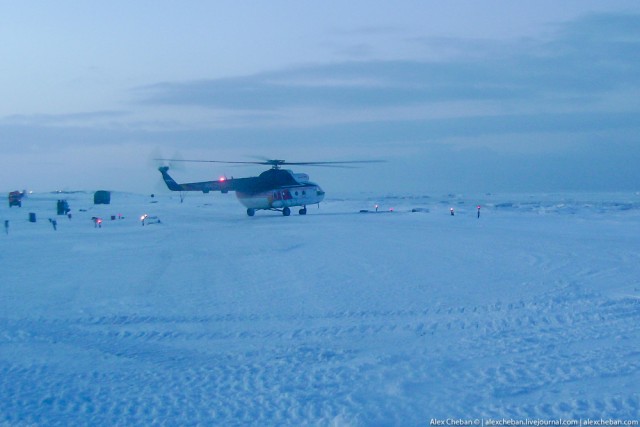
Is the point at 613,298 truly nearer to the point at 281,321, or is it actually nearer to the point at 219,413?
the point at 281,321

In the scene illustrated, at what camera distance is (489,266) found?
14.7 m

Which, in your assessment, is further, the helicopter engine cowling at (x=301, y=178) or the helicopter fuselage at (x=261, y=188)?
the helicopter engine cowling at (x=301, y=178)

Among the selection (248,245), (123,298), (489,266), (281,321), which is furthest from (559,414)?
(248,245)

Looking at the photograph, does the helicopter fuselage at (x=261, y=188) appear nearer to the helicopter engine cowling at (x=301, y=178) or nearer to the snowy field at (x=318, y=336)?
the helicopter engine cowling at (x=301, y=178)

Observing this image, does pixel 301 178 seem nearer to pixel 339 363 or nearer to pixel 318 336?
pixel 318 336

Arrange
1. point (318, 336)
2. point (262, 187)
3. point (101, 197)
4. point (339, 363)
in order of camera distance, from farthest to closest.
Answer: point (101, 197) < point (262, 187) < point (318, 336) < point (339, 363)

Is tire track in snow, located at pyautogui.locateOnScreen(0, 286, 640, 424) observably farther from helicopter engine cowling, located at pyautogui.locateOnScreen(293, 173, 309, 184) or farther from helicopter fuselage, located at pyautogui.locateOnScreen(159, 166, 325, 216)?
helicopter engine cowling, located at pyautogui.locateOnScreen(293, 173, 309, 184)

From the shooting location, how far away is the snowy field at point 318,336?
6.16 m

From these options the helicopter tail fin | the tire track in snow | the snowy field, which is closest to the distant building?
the helicopter tail fin

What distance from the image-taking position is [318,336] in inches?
346

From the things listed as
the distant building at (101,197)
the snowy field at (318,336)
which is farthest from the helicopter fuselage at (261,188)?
the distant building at (101,197)

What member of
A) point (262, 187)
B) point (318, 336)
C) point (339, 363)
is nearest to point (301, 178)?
point (262, 187)

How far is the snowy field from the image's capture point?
616cm

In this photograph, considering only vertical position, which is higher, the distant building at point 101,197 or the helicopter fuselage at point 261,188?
the helicopter fuselage at point 261,188
